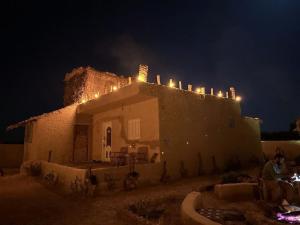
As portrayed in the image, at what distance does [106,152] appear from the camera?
14.7 m

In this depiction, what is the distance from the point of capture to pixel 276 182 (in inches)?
258

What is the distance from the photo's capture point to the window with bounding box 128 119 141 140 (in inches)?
477

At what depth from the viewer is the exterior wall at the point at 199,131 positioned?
1124cm

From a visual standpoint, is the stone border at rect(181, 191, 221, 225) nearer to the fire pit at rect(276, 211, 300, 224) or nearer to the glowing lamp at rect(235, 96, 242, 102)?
the fire pit at rect(276, 211, 300, 224)

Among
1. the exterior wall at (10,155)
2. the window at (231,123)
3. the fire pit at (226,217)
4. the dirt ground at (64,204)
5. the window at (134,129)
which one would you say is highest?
the window at (231,123)

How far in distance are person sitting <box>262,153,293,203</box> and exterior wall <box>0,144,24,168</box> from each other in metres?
18.6

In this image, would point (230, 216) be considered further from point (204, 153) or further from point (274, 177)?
point (204, 153)

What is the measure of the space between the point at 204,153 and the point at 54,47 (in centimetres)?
3489

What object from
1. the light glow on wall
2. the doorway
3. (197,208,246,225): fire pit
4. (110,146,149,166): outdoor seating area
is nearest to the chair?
(110,146,149,166): outdoor seating area

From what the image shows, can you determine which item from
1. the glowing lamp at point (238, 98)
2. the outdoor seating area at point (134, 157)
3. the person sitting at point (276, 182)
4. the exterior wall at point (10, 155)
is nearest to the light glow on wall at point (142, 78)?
the outdoor seating area at point (134, 157)

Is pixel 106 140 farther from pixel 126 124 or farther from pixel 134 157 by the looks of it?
pixel 134 157

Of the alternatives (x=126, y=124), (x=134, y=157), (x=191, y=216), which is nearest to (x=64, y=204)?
(x=134, y=157)

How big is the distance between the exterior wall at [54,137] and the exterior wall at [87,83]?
1579 mm

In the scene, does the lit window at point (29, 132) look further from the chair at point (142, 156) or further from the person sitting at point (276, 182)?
the person sitting at point (276, 182)
